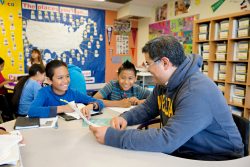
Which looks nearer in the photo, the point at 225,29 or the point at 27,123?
the point at 27,123

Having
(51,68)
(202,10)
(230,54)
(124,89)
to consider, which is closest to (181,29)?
(202,10)

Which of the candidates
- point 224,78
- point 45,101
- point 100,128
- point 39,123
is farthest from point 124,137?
point 224,78

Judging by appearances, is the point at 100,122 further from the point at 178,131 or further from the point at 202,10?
the point at 202,10

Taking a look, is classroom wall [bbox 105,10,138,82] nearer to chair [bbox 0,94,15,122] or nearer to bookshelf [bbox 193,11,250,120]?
bookshelf [bbox 193,11,250,120]

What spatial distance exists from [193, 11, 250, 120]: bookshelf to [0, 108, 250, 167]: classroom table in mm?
2503

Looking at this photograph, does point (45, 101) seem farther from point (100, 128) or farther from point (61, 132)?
point (100, 128)

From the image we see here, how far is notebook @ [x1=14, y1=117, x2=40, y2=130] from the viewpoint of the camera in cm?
125

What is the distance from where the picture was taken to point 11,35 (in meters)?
4.48

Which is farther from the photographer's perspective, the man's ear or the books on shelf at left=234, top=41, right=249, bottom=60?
the books on shelf at left=234, top=41, right=249, bottom=60

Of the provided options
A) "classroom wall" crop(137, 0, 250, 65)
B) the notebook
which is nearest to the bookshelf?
"classroom wall" crop(137, 0, 250, 65)

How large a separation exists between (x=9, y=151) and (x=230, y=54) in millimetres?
3189

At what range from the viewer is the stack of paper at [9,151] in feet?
2.44

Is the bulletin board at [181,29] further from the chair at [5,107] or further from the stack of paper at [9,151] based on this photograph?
the stack of paper at [9,151]

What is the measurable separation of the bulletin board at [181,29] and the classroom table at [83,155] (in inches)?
135
